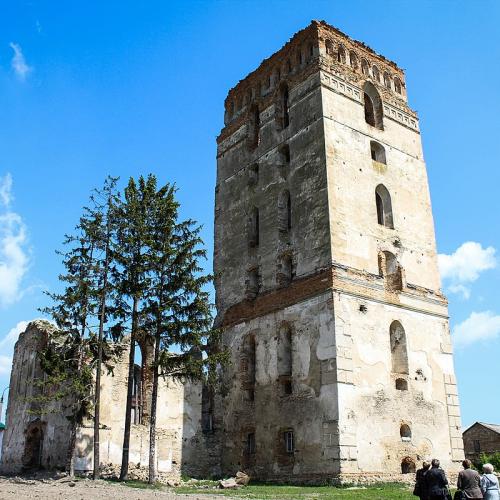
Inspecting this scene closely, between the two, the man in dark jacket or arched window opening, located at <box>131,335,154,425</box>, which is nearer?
the man in dark jacket

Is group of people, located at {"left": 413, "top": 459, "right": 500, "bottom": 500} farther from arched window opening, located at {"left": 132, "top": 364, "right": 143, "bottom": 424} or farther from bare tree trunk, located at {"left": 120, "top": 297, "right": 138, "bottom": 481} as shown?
arched window opening, located at {"left": 132, "top": 364, "right": 143, "bottom": 424}

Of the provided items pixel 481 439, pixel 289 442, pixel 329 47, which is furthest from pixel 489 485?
pixel 481 439

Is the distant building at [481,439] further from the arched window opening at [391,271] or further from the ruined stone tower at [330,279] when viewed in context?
the arched window opening at [391,271]

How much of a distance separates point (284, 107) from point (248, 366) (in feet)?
34.8

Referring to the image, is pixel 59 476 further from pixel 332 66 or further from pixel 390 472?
pixel 332 66

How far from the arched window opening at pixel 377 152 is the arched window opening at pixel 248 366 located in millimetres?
8454

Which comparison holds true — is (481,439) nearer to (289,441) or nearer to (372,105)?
(289,441)

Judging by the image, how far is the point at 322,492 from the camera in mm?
15773

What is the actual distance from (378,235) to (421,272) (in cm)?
244

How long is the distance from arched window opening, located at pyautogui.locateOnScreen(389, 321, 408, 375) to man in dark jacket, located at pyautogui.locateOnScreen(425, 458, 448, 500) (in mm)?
10797

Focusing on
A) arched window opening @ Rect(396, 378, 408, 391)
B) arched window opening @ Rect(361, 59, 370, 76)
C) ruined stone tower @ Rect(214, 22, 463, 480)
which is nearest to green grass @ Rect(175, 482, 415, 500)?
ruined stone tower @ Rect(214, 22, 463, 480)

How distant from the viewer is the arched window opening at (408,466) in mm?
19203

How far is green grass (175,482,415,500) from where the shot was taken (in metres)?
14.4

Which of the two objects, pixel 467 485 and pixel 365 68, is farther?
pixel 365 68
